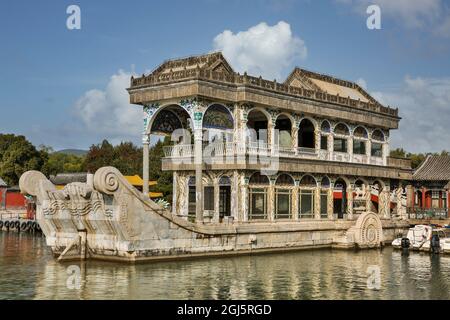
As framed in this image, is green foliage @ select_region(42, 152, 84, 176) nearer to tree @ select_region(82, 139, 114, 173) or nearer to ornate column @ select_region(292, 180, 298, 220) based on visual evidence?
tree @ select_region(82, 139, 114, 173)

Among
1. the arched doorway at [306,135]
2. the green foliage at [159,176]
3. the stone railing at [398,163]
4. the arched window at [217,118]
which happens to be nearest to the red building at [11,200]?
the green foliage at [159,176]

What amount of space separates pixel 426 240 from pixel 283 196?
7.35 meters

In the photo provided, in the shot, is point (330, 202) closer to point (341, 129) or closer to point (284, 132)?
point (341, 129)

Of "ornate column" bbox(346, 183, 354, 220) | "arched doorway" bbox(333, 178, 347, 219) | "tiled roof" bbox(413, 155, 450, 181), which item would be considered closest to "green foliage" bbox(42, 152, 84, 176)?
"arched doorway" bbox(333, 178, 347, 219)

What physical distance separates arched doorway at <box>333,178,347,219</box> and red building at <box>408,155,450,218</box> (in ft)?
21.4

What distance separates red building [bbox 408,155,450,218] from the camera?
44.9 m

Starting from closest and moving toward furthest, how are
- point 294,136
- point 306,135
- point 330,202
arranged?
point 294,136 → point 330,202 → point 306,135

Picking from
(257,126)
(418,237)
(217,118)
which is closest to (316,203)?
(257,126)

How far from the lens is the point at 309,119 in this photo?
34344 mm

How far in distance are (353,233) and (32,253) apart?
1565cm

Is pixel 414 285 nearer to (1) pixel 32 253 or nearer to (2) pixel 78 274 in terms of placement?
(2) pixel 78 274

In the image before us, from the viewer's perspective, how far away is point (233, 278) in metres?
22.3

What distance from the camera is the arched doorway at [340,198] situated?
123 ft

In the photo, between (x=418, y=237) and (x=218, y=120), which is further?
(x=418, y=237)
